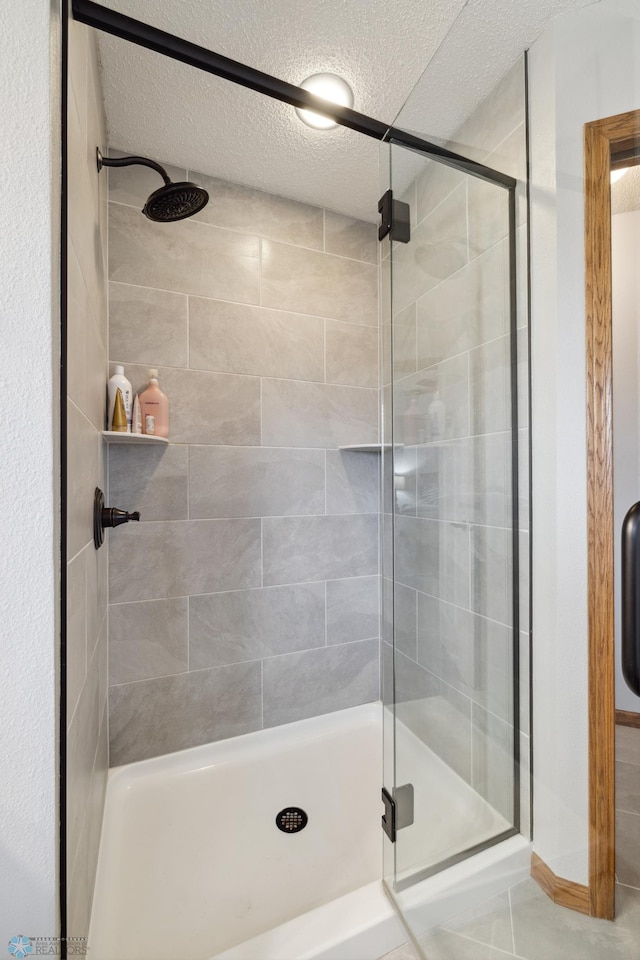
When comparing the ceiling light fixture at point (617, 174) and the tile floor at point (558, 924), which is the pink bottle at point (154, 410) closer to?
the ceiling light fixture at point (617, 174)

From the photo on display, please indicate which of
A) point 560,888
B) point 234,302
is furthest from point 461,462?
point 234,302

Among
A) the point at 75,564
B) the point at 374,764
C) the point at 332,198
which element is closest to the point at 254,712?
the point at 374,764

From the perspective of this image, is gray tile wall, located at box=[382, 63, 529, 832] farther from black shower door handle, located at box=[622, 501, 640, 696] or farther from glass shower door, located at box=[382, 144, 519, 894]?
black shower door handle, located at box=[622, 501, 640, 696]

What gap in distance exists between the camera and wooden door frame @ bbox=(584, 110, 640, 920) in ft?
2.19

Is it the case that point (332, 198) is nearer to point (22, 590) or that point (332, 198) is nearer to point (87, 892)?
point (22, 590)

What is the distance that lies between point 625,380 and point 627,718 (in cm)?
48

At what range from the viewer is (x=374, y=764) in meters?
1.71

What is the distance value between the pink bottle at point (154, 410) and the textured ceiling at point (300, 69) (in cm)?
80

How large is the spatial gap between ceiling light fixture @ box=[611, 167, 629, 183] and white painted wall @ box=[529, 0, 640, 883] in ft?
0.17

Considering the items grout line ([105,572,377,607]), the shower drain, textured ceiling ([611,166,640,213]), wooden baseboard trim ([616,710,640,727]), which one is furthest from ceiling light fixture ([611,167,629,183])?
the shower drain

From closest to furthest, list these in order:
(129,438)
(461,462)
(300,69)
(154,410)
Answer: (461,462) < (300,69) < (129,438) < (154,410)

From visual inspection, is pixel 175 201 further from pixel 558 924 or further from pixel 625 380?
pixel 558 924

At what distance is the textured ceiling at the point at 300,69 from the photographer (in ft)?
3.42

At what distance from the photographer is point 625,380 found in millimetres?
635
